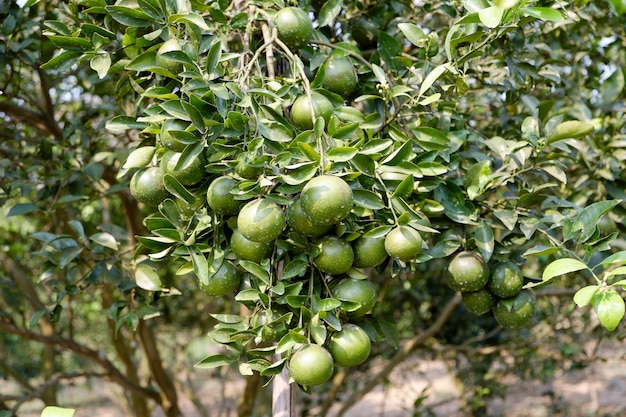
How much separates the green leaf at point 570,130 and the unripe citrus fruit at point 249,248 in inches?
26.5

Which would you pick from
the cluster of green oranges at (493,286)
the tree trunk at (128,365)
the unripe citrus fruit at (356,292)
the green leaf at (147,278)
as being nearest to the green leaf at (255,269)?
the unripe citrus fruit at (356,292)

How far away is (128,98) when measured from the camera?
199 centimetres

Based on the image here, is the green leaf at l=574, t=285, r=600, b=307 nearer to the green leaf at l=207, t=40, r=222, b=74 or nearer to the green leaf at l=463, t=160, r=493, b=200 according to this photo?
the green leaf at l=463, t=160, r=493, b=200

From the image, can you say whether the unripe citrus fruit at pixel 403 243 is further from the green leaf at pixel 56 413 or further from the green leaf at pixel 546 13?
the green leaf at pixel 56 413

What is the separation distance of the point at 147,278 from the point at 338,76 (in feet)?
2.33

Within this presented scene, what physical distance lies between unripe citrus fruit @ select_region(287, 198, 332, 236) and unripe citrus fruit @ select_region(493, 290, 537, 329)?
504 mm

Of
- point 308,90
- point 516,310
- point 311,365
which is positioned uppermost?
point 308,90

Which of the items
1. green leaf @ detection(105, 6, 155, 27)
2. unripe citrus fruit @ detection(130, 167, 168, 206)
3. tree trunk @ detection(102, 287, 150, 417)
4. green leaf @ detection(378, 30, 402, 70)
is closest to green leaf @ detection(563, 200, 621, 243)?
green leaf @ detection(378, 30, 402, 70)

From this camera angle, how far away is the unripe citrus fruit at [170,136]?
3.29ft

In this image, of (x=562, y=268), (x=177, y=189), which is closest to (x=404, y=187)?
(x=562, y=268)

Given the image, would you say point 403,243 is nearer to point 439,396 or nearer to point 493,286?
point 493,286

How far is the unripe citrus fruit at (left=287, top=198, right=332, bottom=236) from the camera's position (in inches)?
38.1

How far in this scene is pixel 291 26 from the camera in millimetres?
1110

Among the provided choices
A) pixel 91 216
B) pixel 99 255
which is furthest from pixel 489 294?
pixel 91 216
